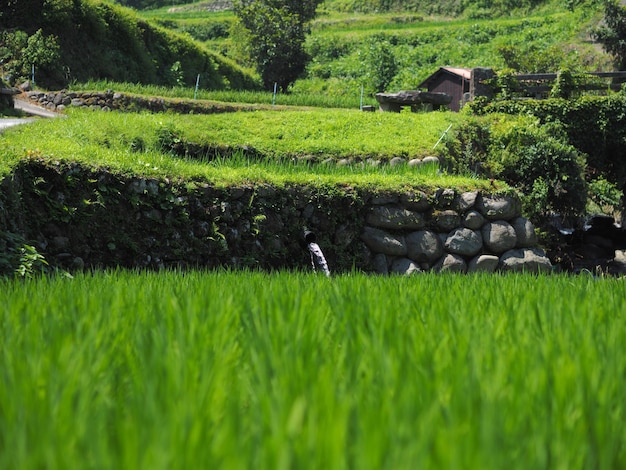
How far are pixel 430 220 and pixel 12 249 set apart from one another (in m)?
5.72

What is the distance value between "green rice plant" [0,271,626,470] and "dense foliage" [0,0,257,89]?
791 inches

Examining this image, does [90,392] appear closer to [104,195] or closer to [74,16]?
[104,195]

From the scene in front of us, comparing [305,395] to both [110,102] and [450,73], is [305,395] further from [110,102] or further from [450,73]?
[450,73]

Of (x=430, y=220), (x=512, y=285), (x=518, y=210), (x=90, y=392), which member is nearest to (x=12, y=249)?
(x=512, y=285)

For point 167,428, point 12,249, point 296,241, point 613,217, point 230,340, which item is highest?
point 167,428

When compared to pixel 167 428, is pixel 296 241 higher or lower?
lower

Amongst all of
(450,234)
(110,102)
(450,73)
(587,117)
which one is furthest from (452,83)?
(450,234)

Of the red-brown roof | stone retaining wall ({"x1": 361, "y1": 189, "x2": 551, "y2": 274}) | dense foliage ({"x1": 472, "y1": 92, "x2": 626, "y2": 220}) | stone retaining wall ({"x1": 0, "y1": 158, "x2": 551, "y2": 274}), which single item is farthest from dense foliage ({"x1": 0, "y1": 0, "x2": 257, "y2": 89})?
stone retaining wall ({"x1": 361, "y1": 189, "x2": 551, "y2": 274})

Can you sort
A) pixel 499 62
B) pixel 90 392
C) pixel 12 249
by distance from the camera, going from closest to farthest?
pixel 90 392, pixel 12 249, pixel 499 62

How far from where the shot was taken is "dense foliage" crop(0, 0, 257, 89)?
64.6 ft

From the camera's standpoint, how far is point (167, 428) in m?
0.96

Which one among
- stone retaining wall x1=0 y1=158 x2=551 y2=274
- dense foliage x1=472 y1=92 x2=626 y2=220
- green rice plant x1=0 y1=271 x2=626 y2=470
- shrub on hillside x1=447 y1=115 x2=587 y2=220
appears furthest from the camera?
dense foliage x1=472 y1=92 x2=626 y2=220

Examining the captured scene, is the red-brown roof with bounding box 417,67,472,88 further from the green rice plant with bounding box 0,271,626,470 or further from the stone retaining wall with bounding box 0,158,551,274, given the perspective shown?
the green rice plant with bounding box 0,271,626,470

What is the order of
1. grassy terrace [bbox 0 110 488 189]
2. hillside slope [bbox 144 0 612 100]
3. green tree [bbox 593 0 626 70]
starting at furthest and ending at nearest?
hillside slope [bbox 144 0 612 100]
green tree [bbox 593 0 626 70]
grassy terrace [bbox 0 110 488 189]
